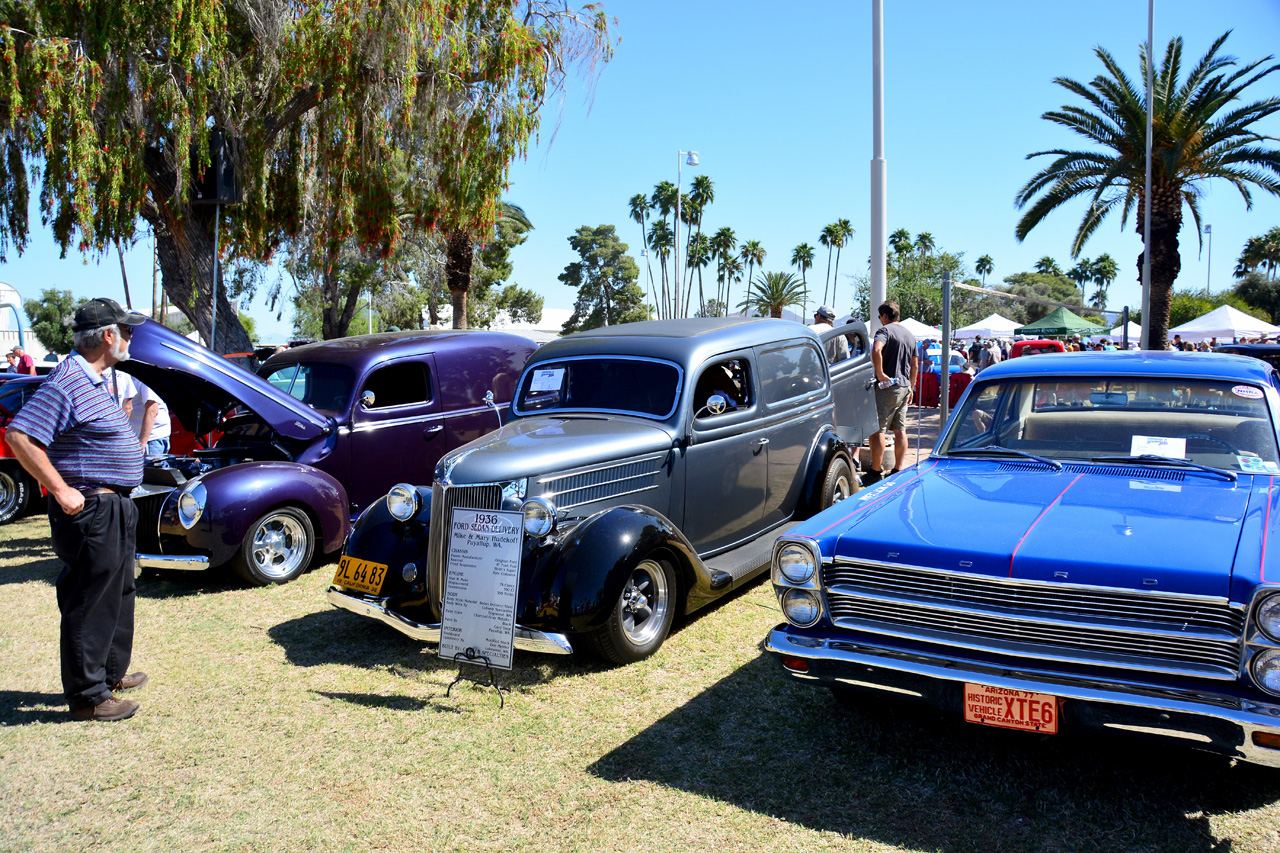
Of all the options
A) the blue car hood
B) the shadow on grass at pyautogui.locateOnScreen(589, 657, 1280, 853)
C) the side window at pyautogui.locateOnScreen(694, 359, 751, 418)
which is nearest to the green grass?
the shadow on grass at pyautogui.locateOnScreen(589, 657, 1280, 853)

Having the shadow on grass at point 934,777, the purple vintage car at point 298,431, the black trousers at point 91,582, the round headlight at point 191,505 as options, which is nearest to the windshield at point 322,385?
the purple vintage car at point 298,431

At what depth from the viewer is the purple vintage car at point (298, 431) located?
637cm

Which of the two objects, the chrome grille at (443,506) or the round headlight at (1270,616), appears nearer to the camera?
the round headlight at (1270,616)

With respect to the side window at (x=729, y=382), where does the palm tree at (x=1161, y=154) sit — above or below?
above

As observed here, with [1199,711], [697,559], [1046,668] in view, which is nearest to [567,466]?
[697,559]

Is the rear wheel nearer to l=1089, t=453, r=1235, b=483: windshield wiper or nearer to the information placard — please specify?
the information placard

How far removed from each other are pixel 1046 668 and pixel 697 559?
2275 millimetres

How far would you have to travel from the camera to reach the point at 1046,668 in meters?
3.16

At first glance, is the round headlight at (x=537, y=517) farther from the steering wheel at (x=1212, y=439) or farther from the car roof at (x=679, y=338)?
the steering wheel at (x=1212, y=439)

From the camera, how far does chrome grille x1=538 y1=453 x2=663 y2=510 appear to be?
488cm

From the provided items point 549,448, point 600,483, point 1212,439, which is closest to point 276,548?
point 549,448

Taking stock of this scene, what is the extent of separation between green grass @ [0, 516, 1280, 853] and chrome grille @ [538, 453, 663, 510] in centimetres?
98

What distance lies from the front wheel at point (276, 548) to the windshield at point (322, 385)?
1.19 meters

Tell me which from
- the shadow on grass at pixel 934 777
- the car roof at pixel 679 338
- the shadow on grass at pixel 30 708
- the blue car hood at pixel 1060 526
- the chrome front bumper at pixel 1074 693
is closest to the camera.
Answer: the chrome front bumper at pixel 1074 693
